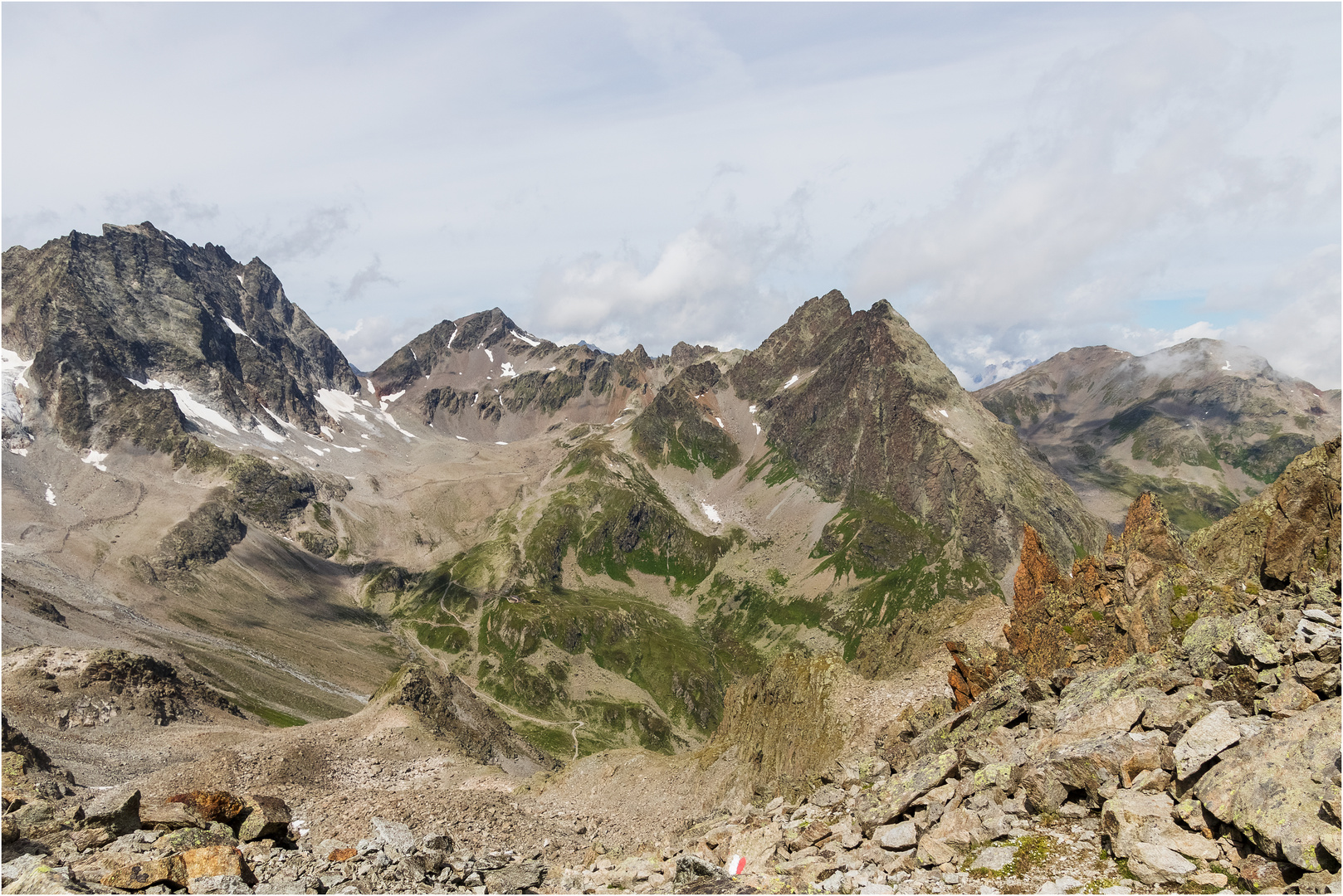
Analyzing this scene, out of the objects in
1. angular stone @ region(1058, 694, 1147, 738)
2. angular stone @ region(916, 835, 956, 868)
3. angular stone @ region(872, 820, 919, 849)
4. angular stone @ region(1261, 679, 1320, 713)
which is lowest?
angular stone @ region(872, 820, 919, 849)

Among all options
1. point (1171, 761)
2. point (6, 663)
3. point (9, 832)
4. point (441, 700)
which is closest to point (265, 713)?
point (6, 663)

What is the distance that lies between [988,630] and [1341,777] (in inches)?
1968

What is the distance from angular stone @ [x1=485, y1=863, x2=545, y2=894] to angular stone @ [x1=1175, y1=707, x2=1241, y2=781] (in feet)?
92.1

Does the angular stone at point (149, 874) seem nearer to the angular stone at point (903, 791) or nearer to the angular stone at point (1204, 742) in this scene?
the angular stone at point (903, 791)

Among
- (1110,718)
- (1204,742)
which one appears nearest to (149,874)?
(1204,742)

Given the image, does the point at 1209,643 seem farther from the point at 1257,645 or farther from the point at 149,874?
the point at 149,874

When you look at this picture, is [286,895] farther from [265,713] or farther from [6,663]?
[265,713]

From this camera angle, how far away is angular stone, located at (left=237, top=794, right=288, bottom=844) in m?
35.6

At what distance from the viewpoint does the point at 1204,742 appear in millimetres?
21453

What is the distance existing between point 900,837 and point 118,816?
111 feet

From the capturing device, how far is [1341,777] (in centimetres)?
1747

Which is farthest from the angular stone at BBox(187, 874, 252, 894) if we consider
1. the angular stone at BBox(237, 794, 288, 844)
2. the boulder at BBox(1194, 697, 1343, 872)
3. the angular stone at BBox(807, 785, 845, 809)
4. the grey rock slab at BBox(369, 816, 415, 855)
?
the boulder at BBox(1194, 697, 1343, 872)

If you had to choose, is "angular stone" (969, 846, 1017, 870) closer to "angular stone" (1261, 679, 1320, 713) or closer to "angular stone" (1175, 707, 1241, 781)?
"angular stone" (1175, 707, 1241, 781)

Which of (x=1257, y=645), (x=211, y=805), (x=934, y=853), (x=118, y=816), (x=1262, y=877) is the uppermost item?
(x=1257, y=645)
